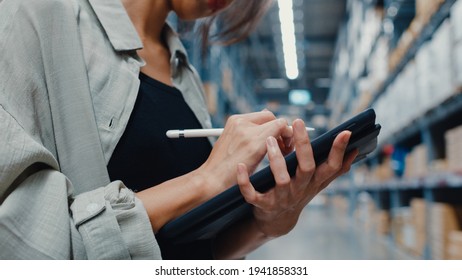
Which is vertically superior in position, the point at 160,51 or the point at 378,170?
the point at 160,51

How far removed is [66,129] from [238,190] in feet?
0.71

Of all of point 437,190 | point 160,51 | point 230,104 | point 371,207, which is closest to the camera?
point 160,51

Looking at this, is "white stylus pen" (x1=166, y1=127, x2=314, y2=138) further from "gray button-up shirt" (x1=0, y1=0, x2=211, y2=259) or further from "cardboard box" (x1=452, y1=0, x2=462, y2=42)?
"cardboard box" (x1=452, y1=0, x2=462, y2=42)

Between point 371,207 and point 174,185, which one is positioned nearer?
point 174,185

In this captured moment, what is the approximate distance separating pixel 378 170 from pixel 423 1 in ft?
9.33

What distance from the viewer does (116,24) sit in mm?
664

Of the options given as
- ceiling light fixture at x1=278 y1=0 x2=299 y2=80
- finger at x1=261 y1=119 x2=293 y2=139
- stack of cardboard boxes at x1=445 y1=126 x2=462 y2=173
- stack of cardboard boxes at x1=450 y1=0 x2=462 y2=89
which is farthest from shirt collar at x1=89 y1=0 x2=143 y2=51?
ceiling light fixture at x1=278 y1=0 x2=299 y2=80

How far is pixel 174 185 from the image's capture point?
1.83ft

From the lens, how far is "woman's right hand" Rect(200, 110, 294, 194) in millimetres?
561

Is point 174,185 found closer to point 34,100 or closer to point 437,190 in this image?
point 34,100

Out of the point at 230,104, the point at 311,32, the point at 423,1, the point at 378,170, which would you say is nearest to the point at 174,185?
the point at 423,1

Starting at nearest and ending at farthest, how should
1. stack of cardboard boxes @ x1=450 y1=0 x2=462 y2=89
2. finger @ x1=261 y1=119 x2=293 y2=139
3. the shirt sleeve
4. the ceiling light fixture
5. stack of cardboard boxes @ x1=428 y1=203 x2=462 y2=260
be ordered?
the shirt sleeve < finger @ x1=261 y1=119 x2=293 y2=139 < stack of cardboard boxes @ x1=450 y1=0 x2=462 y2=89 < stack of cardboard boxes @ x1=428 y1=203 x2=462 y2=260 < the ceiling light fixture

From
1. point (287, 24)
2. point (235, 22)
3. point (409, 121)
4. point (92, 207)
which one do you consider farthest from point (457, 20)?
point (287, 24)

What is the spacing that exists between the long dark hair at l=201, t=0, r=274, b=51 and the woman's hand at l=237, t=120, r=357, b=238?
561 millimetres
